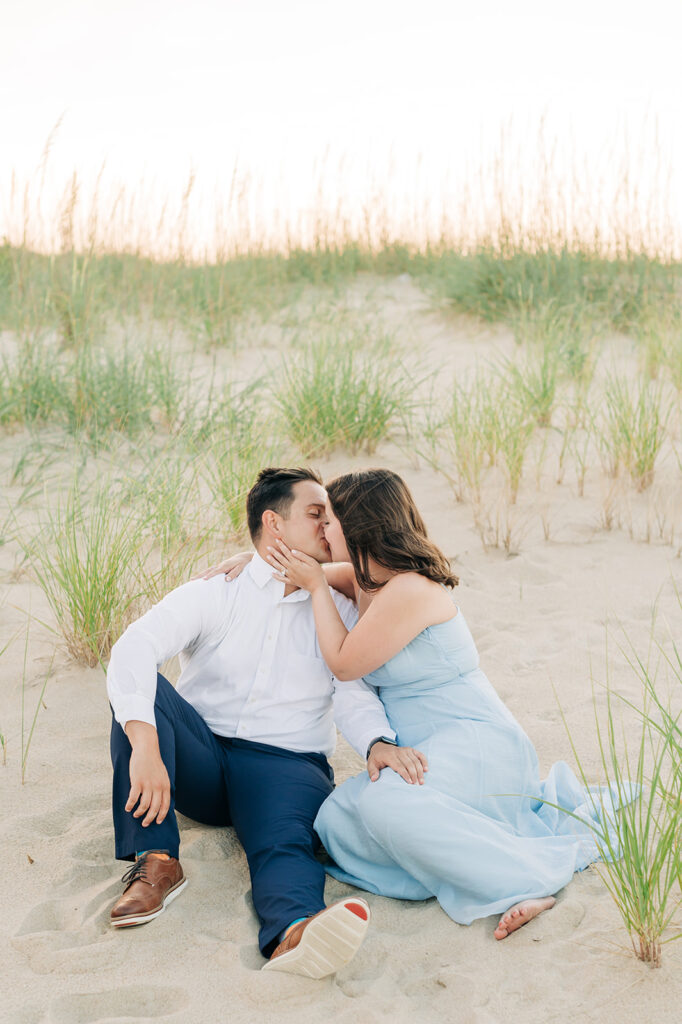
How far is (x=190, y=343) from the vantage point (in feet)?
24.0

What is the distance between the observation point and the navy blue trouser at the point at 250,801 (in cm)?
219

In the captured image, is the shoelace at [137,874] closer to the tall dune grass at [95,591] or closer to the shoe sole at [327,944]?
the shoe sole at [327,944]

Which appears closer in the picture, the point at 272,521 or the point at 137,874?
the point at 137,874

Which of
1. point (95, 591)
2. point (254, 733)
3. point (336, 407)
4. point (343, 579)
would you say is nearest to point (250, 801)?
point (254, 733)

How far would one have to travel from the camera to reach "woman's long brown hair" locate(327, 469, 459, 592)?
8.38 feet

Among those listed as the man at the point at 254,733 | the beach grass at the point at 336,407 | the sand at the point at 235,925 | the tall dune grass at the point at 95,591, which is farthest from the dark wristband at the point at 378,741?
the beach grass at the point at 336,407

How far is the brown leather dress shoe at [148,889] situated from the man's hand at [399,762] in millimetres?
557

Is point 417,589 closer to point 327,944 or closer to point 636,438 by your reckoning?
point 327,944

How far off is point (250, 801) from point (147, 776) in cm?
36

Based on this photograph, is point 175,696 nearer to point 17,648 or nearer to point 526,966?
point 526,966

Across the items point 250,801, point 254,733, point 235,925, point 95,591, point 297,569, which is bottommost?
point 235,925

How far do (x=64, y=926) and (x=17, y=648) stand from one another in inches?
65.0

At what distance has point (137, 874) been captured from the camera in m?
2.23

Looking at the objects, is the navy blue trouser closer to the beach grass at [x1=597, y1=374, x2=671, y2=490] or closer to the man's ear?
the man's ear
